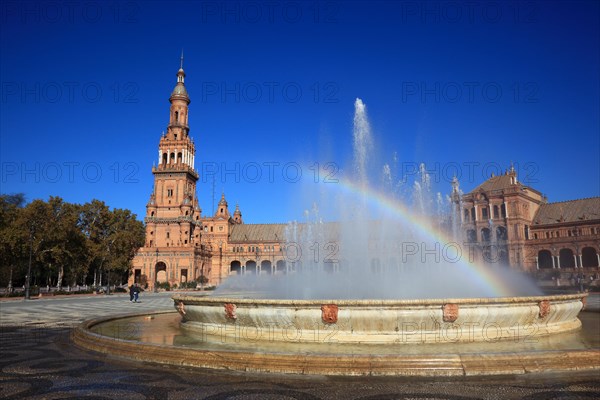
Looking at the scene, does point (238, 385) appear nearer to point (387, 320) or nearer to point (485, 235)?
point (387, 320)

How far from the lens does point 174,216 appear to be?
75938 mm

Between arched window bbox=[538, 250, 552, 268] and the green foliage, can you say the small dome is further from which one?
arched window bbox=[538, 250, 552, 268]

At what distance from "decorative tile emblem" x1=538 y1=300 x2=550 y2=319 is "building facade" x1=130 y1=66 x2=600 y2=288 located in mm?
57491

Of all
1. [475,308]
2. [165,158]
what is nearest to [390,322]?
[475,308]

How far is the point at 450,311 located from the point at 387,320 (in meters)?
1.23

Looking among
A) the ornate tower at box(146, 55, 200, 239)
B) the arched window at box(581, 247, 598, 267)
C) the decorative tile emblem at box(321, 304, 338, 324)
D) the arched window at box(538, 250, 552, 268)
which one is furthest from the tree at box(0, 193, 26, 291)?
the arched window at box(581, 247, 598, 267)

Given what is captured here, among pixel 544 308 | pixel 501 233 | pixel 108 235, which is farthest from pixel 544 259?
pixel 544 308

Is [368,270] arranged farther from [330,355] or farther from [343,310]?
[330,355]

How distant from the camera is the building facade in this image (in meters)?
68.2

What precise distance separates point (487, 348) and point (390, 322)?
178 centimetres

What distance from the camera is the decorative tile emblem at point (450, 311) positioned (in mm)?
Answer: 8461

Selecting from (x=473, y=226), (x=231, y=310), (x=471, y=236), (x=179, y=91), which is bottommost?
(x=231, y=310)

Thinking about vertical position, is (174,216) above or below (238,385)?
above

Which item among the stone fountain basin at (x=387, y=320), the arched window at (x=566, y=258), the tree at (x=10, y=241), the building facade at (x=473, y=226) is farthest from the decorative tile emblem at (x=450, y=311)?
the arched window at (x=566, y=258)
